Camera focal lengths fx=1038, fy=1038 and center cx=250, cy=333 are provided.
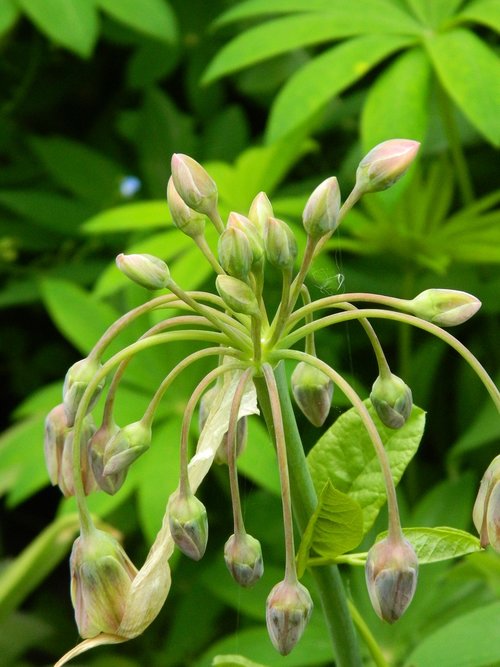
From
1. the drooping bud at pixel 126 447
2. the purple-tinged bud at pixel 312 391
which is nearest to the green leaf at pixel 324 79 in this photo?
the purple-tinged bud at pixel 312 391

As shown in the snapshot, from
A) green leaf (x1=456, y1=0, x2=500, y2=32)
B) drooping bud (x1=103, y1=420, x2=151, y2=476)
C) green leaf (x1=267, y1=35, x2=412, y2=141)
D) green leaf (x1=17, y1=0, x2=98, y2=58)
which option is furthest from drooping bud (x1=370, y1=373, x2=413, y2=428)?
green leaf (x1=17, y1=0, x2=98, y2=58)

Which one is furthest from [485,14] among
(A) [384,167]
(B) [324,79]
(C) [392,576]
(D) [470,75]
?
(C) [392,576]

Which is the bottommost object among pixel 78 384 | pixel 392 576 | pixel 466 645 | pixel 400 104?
pixel 466 645

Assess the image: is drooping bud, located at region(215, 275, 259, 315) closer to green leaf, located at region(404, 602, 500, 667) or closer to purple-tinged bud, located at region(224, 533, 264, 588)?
purple-tinged bud, located at region(224, 533, 264, 588)

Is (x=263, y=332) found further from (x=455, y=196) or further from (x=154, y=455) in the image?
(x=455, y=196)

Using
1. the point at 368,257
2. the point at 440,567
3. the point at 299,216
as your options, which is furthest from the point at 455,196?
the point at 440,567

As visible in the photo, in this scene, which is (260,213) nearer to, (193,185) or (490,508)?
(193,185)
